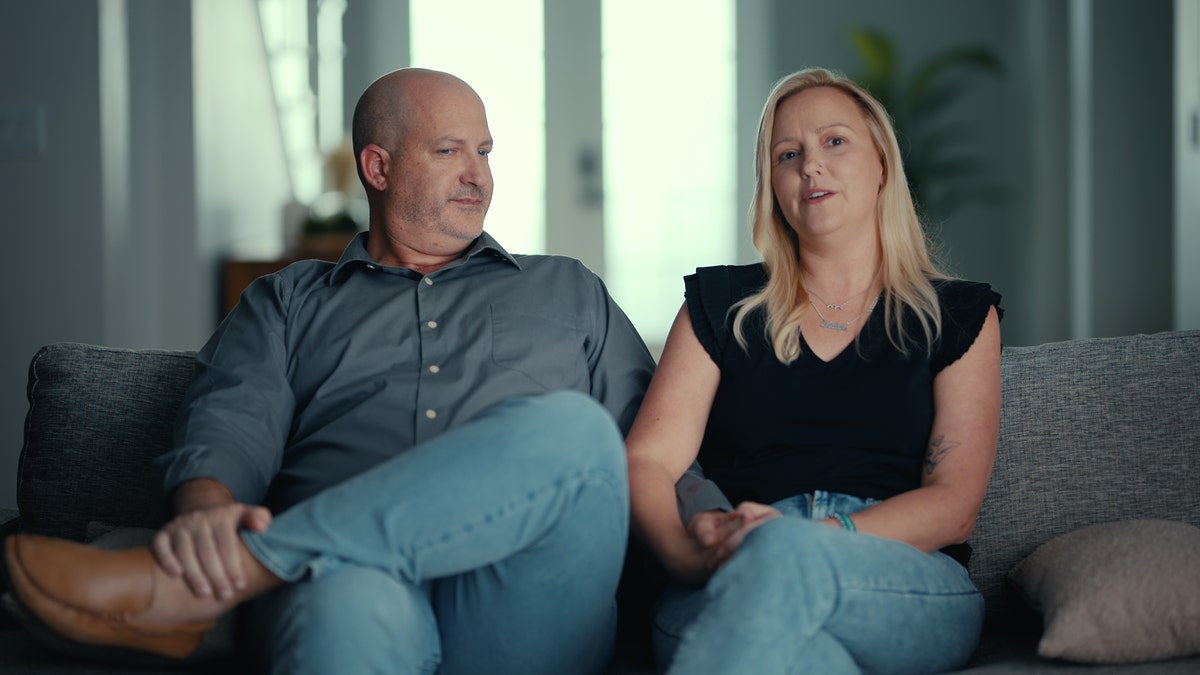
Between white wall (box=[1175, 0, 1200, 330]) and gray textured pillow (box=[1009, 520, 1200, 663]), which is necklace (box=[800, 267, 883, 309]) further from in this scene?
white wall (box=[1175, 0, 1200, 330])

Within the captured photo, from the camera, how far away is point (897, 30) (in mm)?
4863

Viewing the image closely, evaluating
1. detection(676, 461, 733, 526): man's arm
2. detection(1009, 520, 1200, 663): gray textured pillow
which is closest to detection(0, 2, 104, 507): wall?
detection(676, 461, 733, 526): man's arm

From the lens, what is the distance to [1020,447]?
165 centimetres

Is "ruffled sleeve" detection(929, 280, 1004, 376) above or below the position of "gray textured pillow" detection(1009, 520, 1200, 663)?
above

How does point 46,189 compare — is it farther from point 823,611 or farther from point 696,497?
point 823,611

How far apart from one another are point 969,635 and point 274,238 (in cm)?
362

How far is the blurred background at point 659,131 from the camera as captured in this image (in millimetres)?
3746

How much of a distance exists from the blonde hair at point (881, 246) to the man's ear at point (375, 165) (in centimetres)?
63

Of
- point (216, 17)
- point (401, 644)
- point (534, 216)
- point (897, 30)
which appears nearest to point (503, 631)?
point (401, 644)

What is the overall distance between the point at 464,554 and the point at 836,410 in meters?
0.62

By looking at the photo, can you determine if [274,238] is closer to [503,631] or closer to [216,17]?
[216,17]

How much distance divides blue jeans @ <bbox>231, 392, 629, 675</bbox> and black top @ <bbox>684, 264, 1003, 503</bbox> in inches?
14.5

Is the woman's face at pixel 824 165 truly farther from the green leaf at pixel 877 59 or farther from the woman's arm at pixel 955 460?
the green leaf at pixel 877 59

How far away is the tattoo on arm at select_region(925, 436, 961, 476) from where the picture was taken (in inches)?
60.8
